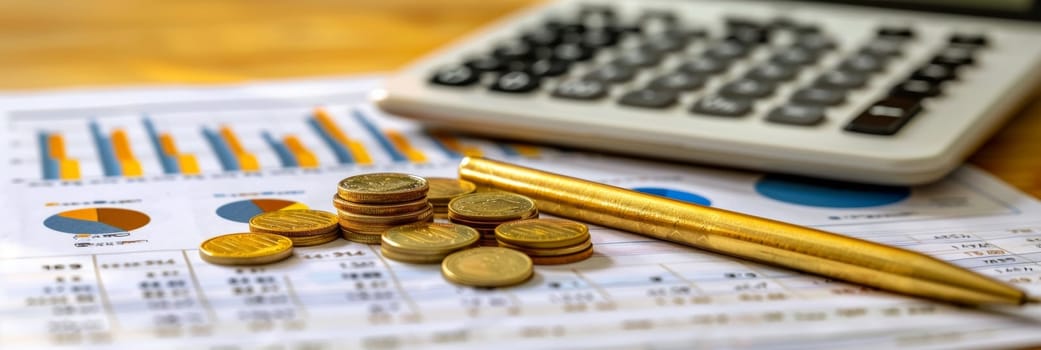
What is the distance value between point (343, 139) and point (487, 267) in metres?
0.25

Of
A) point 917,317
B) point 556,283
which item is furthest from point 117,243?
point 917,317

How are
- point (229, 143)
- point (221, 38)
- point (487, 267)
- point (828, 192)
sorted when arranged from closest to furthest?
point (487, 267), point (828, 192), point (229, 143), point (221, 38)

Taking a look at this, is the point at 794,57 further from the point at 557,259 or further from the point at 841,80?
the point at 557,259

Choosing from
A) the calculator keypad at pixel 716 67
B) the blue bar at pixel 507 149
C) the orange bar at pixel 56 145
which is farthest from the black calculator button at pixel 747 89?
the orange bar at pixel 56 145

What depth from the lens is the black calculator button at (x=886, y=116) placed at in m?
0.52

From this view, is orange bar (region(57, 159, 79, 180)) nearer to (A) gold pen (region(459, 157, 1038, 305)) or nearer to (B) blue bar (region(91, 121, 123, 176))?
(B) blue bar (region(91, 121, 123, 176))

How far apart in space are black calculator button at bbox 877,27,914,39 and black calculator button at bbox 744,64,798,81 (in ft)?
0.27

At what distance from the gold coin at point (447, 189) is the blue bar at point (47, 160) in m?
0.17

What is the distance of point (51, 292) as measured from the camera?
0.39 m

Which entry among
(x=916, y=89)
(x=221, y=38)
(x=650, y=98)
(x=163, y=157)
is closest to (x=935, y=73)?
(x=916, y=89)

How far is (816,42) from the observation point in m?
0.67

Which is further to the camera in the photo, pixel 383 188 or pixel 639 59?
pixel 639 59

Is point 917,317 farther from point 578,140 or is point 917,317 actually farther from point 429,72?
point 429,72

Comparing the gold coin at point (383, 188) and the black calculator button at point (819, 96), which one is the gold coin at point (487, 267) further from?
the black calculator button at point (819, 96)
